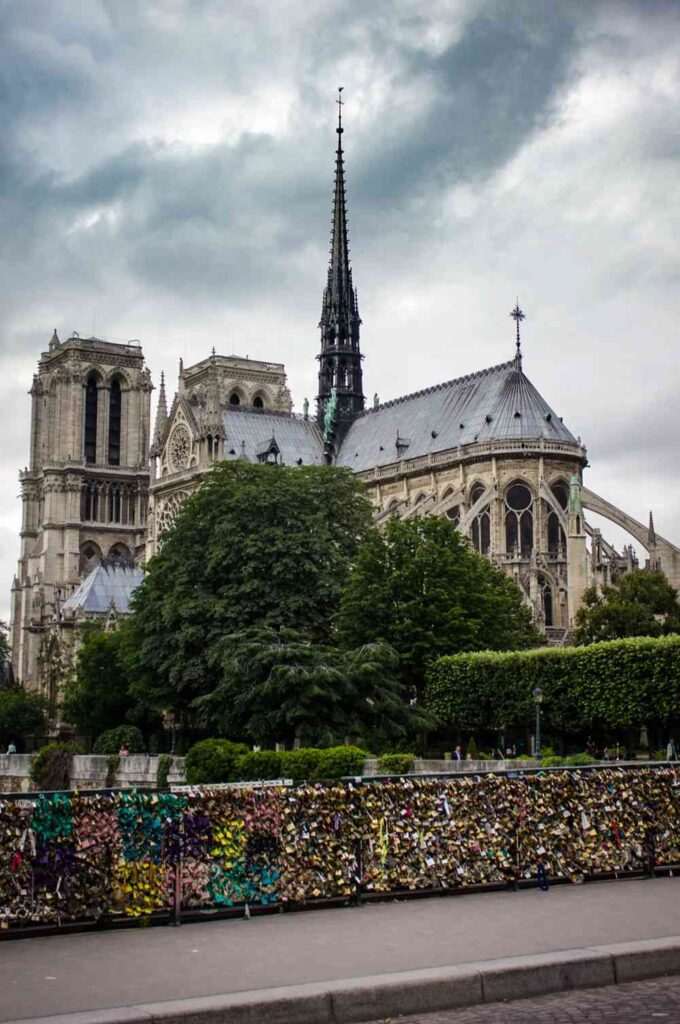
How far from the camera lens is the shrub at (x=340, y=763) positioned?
115 ft

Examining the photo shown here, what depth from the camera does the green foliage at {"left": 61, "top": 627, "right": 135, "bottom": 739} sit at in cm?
6412

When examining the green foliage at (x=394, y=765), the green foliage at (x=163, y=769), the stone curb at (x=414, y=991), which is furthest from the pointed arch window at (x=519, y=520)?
the stone curb at (x=414, y=991)

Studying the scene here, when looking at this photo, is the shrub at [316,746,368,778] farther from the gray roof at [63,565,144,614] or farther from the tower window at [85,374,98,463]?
the tower window at [85,374,98,463]

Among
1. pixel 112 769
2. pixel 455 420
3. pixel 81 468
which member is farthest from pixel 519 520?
pixel 81 468

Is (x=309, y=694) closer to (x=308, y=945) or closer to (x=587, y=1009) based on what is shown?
(x=308, y=945)

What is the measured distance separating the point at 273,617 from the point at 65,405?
76.1 metres

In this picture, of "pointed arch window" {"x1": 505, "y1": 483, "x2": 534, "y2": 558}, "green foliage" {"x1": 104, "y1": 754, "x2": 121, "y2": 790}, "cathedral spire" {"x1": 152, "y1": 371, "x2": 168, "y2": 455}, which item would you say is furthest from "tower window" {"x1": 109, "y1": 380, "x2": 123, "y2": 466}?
"green foliage" {"x1": 104, "y1": 754, "x2": 121, "y2": 790}

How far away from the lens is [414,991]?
32.8 ft

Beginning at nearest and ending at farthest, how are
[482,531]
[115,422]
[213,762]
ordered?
[213,762] < [482,531] < [115,422]

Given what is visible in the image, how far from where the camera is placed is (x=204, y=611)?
53094 mm

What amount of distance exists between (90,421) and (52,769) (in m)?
77.7

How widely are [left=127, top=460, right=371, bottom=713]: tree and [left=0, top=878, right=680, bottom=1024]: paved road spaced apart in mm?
36492

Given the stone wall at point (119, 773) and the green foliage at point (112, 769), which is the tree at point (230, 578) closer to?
the stone wall at point (119, 773)

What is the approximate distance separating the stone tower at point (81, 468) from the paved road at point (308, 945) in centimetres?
10688
